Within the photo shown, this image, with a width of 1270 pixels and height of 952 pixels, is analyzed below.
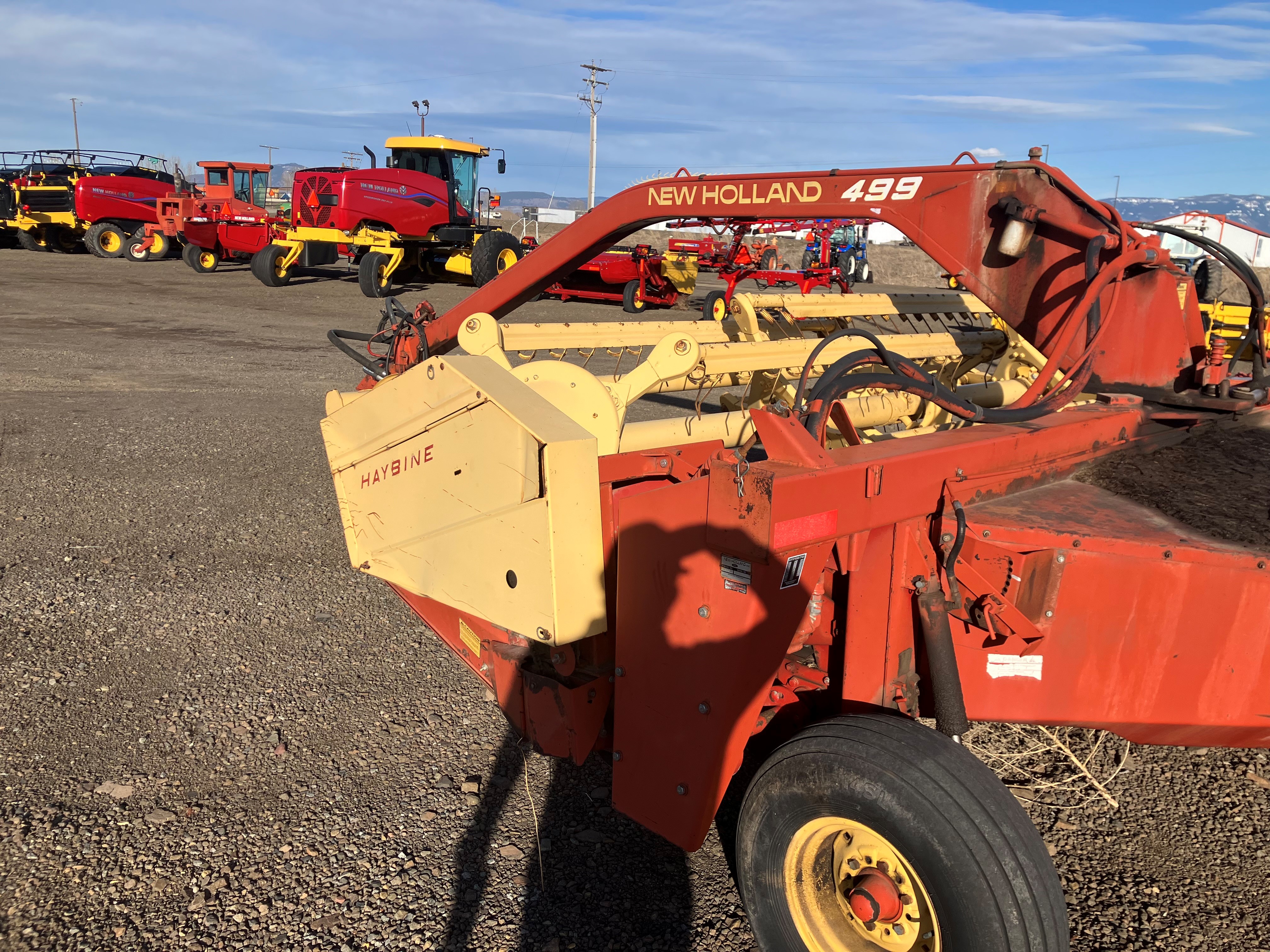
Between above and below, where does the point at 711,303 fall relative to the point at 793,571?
above

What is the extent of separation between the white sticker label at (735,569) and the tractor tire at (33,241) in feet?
89.5

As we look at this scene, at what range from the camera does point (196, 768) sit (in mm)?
3148

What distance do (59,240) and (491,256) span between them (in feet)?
44.2

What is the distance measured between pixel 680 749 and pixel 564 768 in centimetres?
101

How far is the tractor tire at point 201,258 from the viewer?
2061cm

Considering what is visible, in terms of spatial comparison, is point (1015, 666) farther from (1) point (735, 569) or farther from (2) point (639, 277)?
(2) point (639, 277)

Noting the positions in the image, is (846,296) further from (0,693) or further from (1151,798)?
(0,693)

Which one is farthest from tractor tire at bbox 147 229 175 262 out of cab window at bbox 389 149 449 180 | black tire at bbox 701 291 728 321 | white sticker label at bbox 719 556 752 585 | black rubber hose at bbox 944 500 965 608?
black rubber hose at bbox 944 500 965 608

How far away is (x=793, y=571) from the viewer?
2.12 meters

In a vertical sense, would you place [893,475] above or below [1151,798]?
Answer: above

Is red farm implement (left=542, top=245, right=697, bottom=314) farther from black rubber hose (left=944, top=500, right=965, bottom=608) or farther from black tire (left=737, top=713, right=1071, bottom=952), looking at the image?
black tire (left=737, top=713, right=1071, bottom=952)

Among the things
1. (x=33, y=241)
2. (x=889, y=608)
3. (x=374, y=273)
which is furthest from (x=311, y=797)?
(x=33, y=241)

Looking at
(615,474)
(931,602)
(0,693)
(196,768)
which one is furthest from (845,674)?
(0,693)

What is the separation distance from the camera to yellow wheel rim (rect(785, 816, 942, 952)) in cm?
207
